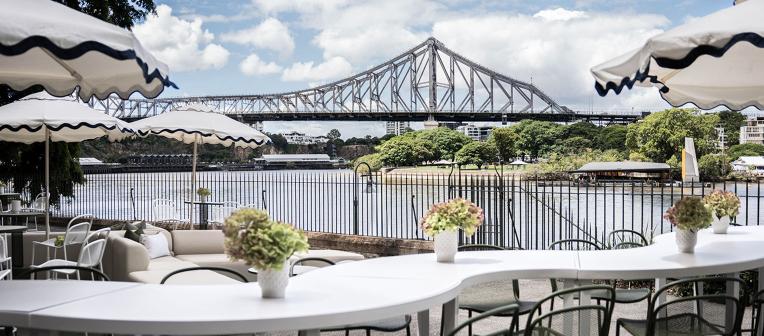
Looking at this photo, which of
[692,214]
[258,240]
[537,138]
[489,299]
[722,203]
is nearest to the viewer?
[258,240]

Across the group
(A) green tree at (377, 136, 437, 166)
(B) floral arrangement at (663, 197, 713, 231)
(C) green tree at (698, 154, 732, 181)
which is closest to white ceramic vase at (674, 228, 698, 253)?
(B) floral arrangement at (663, 197, 713, 231)

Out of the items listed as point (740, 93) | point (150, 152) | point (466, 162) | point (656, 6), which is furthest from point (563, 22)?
point (740, 93)

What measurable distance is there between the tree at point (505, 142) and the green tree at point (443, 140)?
18.0ft

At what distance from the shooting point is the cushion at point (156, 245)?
26.3 ft

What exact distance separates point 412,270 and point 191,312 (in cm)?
154

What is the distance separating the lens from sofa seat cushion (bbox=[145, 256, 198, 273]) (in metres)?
7.29

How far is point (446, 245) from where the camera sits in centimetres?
466

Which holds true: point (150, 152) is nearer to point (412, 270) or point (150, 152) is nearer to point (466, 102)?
point (466, 102)

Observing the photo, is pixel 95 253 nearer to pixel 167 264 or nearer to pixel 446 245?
pixel 167 264

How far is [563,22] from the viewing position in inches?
4643

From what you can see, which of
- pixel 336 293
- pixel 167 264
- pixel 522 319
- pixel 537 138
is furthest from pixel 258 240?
pixel 537 138

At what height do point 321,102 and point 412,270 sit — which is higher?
point 321,102

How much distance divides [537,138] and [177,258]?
80.4 metres

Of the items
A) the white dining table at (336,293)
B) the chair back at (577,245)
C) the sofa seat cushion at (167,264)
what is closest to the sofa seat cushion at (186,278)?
the sofa seat cushion at (167,264)
